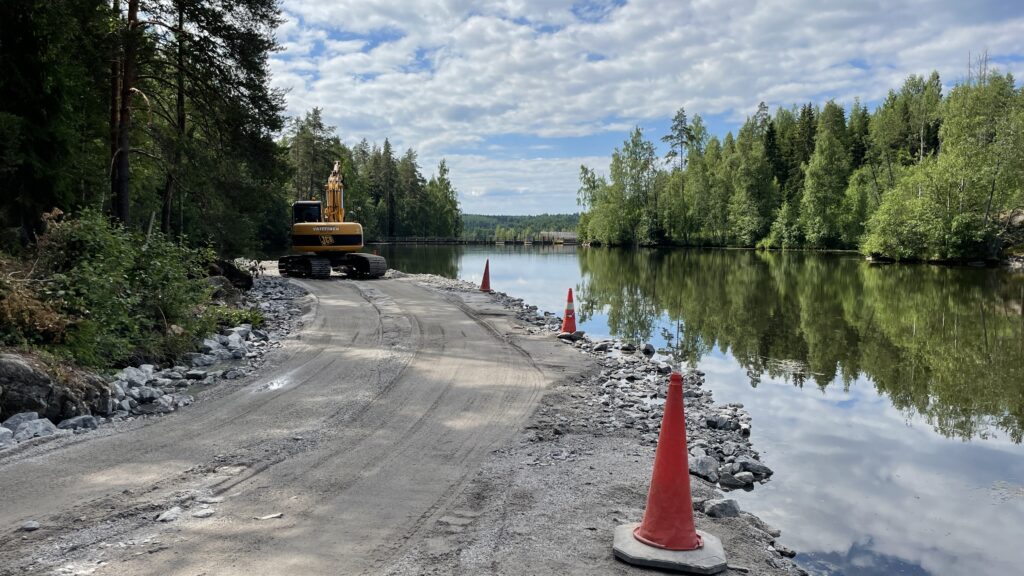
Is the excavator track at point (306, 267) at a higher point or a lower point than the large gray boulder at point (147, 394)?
higher

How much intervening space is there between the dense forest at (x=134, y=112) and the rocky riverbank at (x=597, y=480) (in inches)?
381

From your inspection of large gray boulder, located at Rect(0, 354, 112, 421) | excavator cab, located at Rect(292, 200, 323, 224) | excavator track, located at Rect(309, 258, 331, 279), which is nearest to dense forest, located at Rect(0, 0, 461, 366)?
large gray boulder, located at Rect(0, 354, 112, 421)

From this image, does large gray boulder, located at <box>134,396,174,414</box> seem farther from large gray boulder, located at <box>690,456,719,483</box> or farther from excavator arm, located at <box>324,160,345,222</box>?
excavator arm, located at <box>324,160,345,222</box>

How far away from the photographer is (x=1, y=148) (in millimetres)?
12328

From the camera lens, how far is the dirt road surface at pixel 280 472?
4055mm

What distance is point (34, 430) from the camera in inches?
247

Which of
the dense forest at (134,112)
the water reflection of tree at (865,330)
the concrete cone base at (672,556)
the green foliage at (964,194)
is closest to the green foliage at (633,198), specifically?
the green foliage at (964,194)

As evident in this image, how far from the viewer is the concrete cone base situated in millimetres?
4098

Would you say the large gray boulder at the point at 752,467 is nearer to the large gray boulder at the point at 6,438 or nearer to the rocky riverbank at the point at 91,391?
the rocky riverbank at the point at 91,391

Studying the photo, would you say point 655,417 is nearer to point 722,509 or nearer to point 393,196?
point 722,509

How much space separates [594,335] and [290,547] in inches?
486

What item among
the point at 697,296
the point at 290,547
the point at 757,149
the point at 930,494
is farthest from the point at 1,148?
the point at 757,149

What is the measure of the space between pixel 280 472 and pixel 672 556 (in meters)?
3.35

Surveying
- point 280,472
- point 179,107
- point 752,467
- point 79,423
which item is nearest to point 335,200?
point 179,107
